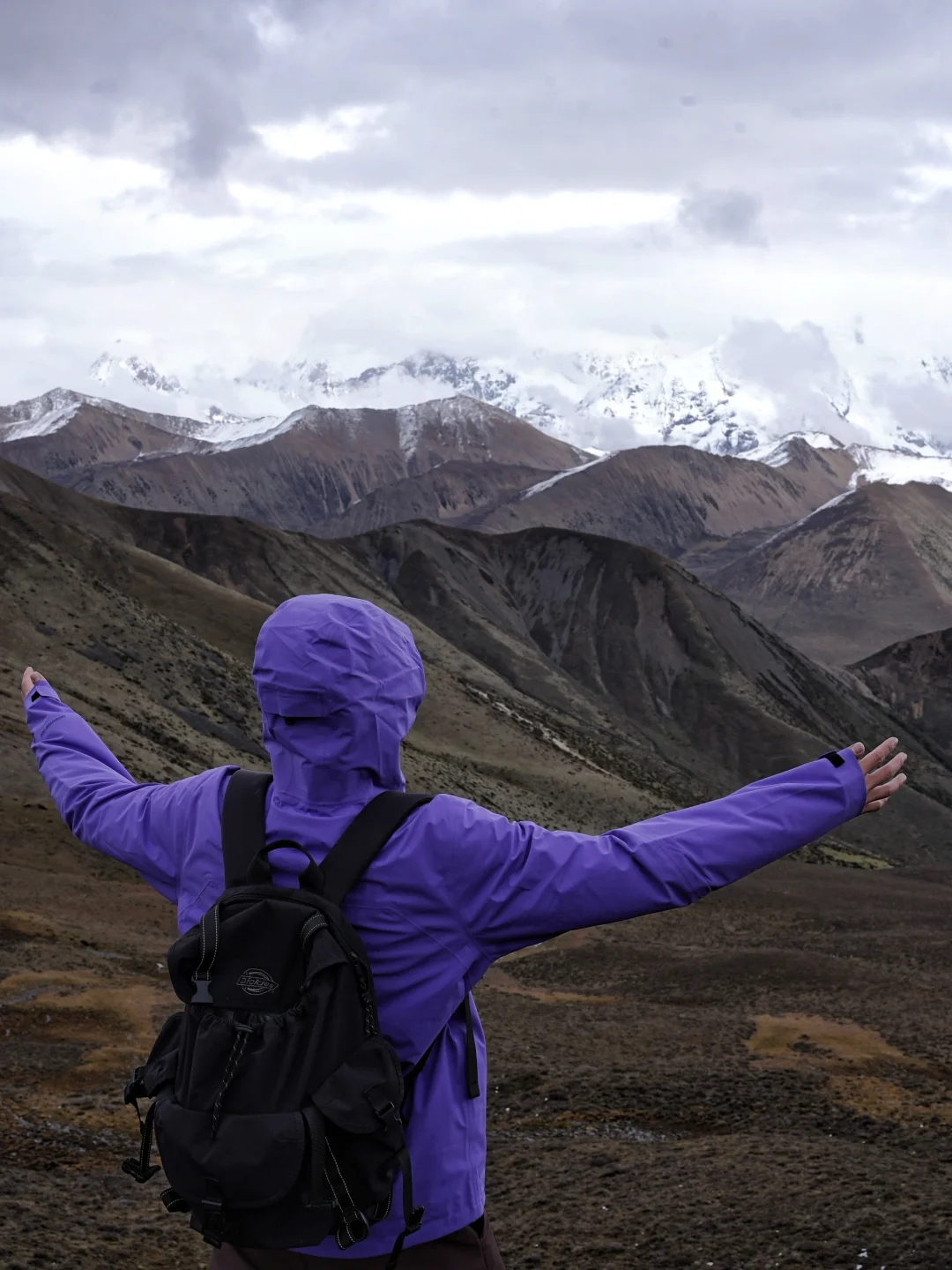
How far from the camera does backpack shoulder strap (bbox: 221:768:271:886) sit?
11.1 ft

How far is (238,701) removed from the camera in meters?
51.8

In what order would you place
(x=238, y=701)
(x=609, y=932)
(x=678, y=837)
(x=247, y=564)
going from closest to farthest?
(x=678, y=837) < (x=609, y=932) < (x=238, y=701) < (x=247, y=564)

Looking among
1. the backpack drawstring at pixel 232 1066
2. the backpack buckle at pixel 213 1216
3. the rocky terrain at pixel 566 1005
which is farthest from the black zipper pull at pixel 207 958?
the rocky terrain at pixel 566 1005

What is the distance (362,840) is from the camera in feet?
10.9

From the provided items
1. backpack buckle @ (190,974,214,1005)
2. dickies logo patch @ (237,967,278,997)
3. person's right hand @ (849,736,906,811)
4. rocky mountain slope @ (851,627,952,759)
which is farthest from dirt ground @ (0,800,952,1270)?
rocky mountain slope @ (851,627,952,759)

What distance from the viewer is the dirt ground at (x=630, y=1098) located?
7844 mm

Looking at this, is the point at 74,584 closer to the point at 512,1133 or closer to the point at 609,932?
the point at 609,932

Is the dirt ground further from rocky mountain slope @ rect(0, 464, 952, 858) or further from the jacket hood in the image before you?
rocky mountain slope @ rect(0, 464, 952, 858)

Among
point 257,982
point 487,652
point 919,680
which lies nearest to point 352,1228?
point 257,982

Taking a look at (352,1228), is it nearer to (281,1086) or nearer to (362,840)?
(281,1086)

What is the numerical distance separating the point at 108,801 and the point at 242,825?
743 mm

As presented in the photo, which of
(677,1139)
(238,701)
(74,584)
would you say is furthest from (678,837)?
(74,584)

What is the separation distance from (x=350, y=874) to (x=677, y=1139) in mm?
8975

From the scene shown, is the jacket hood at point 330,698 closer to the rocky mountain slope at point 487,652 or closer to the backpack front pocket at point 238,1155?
the backpack front pocket at point 238,1155
